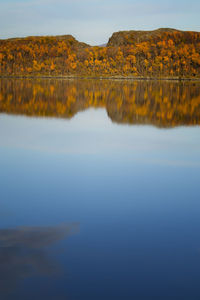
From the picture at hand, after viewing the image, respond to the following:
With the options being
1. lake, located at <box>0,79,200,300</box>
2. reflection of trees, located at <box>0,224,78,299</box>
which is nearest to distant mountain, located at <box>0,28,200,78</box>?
lake, located at <box>0,79,200,300</box>

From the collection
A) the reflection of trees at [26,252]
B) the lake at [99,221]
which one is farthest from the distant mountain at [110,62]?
the reflection of trees at [26,252]

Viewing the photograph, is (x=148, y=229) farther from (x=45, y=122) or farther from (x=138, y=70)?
(x=138, y=70)

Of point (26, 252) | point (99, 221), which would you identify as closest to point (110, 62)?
point (99, 221)

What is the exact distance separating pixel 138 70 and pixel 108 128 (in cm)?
15110

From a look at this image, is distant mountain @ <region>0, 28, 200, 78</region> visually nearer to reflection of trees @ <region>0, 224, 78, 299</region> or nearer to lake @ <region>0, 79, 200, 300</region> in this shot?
lake @ <region>0, 79, 200, 300</region>

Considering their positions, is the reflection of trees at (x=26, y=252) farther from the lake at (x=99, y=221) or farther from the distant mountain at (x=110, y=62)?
the distant mountain at (x=110, y=62)

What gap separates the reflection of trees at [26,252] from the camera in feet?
13.7

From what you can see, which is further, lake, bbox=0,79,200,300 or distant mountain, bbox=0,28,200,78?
distant mountain, bbox=0,28,200,78

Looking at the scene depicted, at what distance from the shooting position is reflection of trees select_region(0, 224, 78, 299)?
4.16m

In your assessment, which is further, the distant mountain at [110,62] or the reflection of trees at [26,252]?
the distant mountain at [110,62]

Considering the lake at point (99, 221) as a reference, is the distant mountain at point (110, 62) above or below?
above

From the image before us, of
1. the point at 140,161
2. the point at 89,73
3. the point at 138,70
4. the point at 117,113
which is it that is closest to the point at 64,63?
the point at 89,73

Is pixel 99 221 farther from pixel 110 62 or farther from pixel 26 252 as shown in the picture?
pixel 110 62

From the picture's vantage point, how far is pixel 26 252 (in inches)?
186
